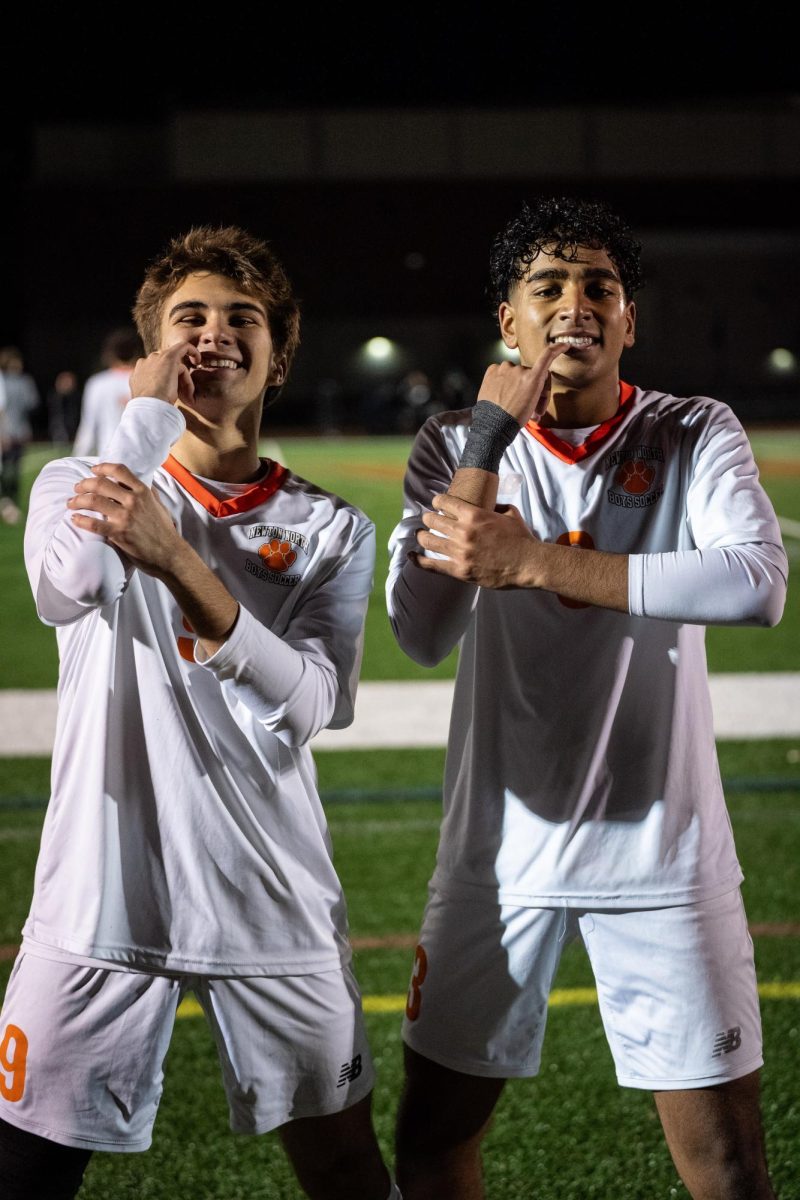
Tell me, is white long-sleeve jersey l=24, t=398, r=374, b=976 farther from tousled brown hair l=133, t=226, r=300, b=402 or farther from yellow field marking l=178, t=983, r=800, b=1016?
yellow field marking l=178, t=983, r=800, b=1016

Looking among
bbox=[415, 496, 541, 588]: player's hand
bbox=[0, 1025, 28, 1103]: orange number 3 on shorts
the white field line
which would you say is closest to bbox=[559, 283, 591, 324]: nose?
bbox=[415, 496, 541, 588]: player's hand

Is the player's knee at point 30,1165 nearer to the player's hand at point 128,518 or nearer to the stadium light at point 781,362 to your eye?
the player's hand at point 128,518

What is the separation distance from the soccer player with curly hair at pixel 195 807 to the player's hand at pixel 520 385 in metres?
0.37

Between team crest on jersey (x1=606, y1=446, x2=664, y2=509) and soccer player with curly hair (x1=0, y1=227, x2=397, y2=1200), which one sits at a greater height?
team crest on jersey (x1=606, y1=446, x2=664, y2=509)

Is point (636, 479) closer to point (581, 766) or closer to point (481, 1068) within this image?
point (581, 766)

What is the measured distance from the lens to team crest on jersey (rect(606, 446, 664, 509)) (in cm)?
258

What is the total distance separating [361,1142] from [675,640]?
1.02 m

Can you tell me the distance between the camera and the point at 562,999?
4.58 m

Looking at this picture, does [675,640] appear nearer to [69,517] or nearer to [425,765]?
[69,517]

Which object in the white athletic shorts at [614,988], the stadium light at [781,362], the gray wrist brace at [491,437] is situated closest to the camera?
the gray wrist brace at [491,437]

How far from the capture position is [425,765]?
23.0 feet

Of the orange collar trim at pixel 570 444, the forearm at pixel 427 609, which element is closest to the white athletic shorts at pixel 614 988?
the forearm at pixel 427 609

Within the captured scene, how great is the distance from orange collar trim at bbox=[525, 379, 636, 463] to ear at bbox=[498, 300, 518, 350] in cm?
16

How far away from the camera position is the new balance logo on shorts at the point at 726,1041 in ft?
8.11
